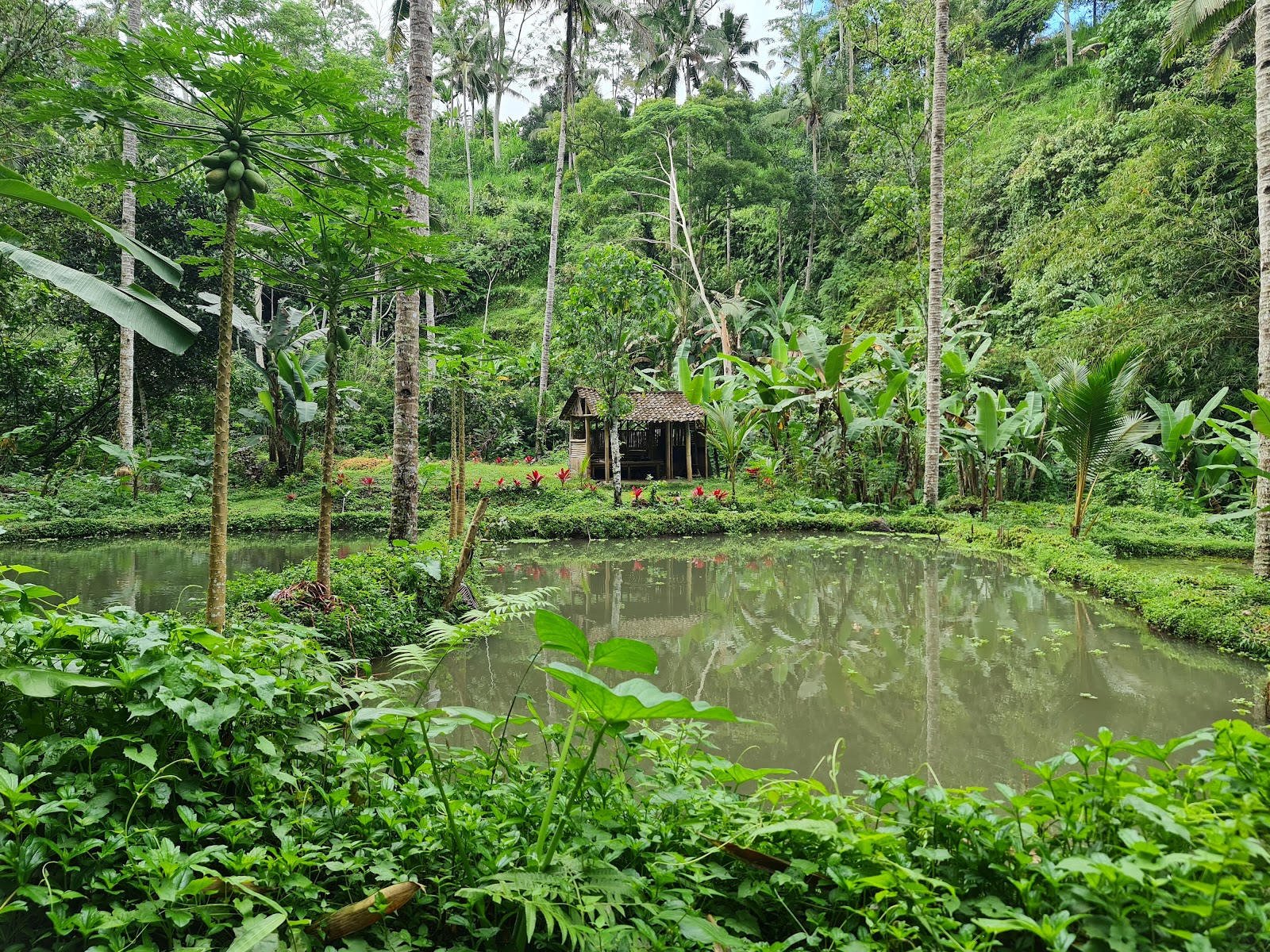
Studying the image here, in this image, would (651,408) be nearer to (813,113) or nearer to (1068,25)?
(813,113)

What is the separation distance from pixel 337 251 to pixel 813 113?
25.8 metres

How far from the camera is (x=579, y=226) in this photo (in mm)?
28359

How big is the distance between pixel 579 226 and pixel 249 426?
16.8m

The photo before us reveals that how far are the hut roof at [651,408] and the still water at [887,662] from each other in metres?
8.48

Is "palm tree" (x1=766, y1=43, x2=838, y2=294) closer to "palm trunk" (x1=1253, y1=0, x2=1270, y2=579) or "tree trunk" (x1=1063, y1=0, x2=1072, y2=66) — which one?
"tree trunk" (x1=1063, y1=0, x2=1072, y2=66)

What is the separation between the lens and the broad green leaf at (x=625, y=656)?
4.61ft

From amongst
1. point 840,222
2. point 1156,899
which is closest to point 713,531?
point 1156,899

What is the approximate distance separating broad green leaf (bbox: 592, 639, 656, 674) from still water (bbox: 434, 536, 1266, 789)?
1.53 metres

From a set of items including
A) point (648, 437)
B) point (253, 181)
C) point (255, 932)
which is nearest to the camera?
point (255, 932)

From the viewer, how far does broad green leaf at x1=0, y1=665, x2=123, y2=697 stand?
1.41 m

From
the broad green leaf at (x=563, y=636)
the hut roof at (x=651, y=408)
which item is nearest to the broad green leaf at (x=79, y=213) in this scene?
the broad green leaf at (x=563, y=636)

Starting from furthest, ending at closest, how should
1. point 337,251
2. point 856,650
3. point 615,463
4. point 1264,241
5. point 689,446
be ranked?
point 689,446
point 615,463
point 1264,241
point 856,650
point 337,251

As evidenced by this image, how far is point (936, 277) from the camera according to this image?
11875mm

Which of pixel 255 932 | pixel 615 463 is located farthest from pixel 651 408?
pixel 255 932
